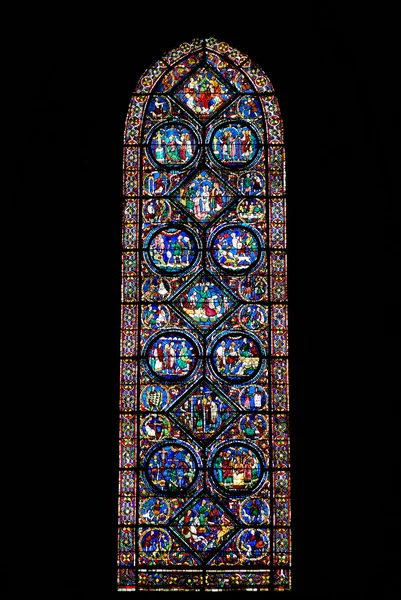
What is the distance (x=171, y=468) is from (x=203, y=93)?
3321 mm

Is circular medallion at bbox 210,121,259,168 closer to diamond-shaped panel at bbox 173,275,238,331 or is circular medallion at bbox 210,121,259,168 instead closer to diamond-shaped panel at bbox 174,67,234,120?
diamond-shaped panel at bbox 174,67,234,120

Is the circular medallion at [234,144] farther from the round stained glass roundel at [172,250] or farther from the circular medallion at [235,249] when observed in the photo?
the round stained glass roundel at [172,250]

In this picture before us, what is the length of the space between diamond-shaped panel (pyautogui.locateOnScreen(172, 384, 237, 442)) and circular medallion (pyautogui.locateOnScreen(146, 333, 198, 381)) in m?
0.21

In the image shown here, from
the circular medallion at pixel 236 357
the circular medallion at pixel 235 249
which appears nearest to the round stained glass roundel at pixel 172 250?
the circular medallion at pixel 235 249

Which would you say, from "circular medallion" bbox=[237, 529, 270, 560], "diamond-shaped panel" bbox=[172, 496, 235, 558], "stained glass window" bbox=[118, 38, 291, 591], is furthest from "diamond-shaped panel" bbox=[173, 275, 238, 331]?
"circular medallion" bbox=[237, 529, 270, 560]

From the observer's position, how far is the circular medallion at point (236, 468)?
11828 mm

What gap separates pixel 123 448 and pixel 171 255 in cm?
167

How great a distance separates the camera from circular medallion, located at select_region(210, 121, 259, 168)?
42.0 feet

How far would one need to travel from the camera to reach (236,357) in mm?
12188

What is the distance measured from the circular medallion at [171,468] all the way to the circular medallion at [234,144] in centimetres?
250

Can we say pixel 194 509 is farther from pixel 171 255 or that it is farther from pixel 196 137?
pixel 196 137

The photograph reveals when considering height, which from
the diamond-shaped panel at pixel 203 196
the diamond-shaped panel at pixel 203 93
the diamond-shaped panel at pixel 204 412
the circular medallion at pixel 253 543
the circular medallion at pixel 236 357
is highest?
the diamond-shaped panel at pixel 203 93

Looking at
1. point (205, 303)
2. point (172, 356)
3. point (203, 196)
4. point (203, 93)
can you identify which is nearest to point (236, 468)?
point (172, 356)
